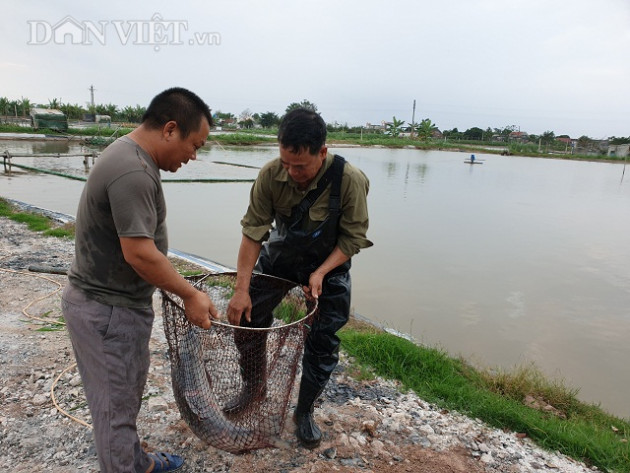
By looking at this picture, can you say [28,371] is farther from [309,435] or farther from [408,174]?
[408,174]

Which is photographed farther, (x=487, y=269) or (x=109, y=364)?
(x=487, y=269)

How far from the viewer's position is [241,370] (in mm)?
1974

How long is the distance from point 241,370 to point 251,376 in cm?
5

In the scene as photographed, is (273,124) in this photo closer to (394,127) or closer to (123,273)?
(394,127)

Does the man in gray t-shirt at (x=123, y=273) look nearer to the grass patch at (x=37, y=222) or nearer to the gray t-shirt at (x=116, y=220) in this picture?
the gray t-shirt at (x=116, y=220)

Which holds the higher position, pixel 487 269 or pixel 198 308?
pixel 198 308

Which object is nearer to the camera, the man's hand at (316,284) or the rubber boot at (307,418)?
the man's hand at (316,284)

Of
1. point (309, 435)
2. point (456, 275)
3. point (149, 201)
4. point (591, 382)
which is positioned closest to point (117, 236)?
point (149, 201)

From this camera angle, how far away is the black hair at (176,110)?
1.35 metres

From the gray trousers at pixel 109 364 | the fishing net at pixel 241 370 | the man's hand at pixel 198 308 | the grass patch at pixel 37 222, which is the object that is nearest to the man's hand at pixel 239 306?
the fishing net at pixel 241 370

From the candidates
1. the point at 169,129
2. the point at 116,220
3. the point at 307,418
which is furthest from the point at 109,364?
the point at 307,418

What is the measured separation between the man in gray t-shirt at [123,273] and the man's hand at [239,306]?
0.42 metres

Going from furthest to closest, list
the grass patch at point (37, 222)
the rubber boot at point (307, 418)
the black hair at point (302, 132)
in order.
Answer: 1. the grass patch at point (37, 222)
2. the rubber boot at point (307, 418)
3. the black hair at point (302, 132)

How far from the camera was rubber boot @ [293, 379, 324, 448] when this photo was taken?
2012 millimetres
